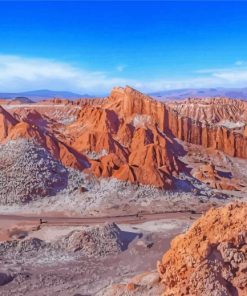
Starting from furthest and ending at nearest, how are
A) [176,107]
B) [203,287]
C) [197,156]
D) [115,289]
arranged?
[176,107] → [197,156] → [115,289] → [203,287]

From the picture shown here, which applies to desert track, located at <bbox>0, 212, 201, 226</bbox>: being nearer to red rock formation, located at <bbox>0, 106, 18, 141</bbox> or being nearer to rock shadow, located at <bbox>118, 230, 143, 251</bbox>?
rock shadow, located at <bbox>118, 230, 143, 251</bbox>

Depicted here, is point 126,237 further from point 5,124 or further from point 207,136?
point 207,136

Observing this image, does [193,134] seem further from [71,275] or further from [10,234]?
[71,275]

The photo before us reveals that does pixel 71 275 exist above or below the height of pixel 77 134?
below

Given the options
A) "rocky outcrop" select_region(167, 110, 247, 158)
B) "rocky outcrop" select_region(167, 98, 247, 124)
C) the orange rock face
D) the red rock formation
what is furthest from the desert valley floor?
"rocky outcrop" select_region(167, 98, 247, 124)

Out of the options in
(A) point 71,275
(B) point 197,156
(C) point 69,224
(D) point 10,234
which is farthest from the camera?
(B) point 197,156

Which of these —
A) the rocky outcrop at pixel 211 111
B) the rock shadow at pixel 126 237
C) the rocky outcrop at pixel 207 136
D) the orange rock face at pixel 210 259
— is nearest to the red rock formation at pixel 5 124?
the rocky outcrop at pixel 207 136

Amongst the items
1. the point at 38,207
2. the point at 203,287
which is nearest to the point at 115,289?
the point at 203,287

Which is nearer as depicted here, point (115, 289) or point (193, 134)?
point (115, 289)
